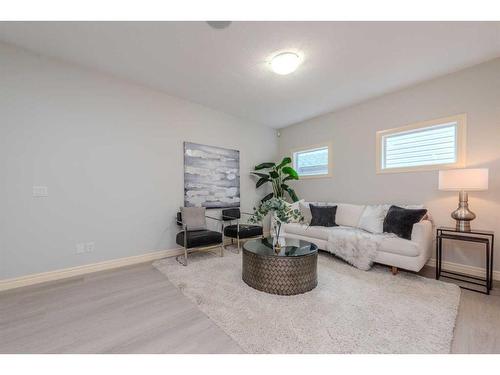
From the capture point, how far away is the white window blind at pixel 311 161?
187 inches

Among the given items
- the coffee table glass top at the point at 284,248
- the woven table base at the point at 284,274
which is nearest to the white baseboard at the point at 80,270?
the coffee table glass top at the point at 284,248

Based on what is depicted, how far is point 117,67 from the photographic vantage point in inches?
117

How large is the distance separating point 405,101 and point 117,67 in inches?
172

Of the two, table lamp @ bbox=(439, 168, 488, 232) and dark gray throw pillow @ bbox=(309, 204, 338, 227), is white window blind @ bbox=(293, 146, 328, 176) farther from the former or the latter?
table lamp @ bbox=(439, 168, 488, 232)

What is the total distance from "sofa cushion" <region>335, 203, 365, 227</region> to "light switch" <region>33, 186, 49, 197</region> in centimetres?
440

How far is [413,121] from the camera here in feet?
11.3

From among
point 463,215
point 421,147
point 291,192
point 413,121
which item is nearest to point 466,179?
point 463,215

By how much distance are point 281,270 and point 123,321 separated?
1530 millimetres

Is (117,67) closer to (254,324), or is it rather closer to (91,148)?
(91,148)

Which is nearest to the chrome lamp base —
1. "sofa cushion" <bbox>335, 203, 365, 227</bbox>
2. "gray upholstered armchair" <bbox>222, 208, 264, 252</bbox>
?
"sofa cushion" <bbox>335, 203, 365, 227</bbox>

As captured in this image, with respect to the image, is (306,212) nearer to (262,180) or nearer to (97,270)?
(262,180)

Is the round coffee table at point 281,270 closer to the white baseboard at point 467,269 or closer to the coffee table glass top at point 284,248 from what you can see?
the coffee table glass top at point 284,248

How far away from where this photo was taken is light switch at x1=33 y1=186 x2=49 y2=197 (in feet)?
8.75
